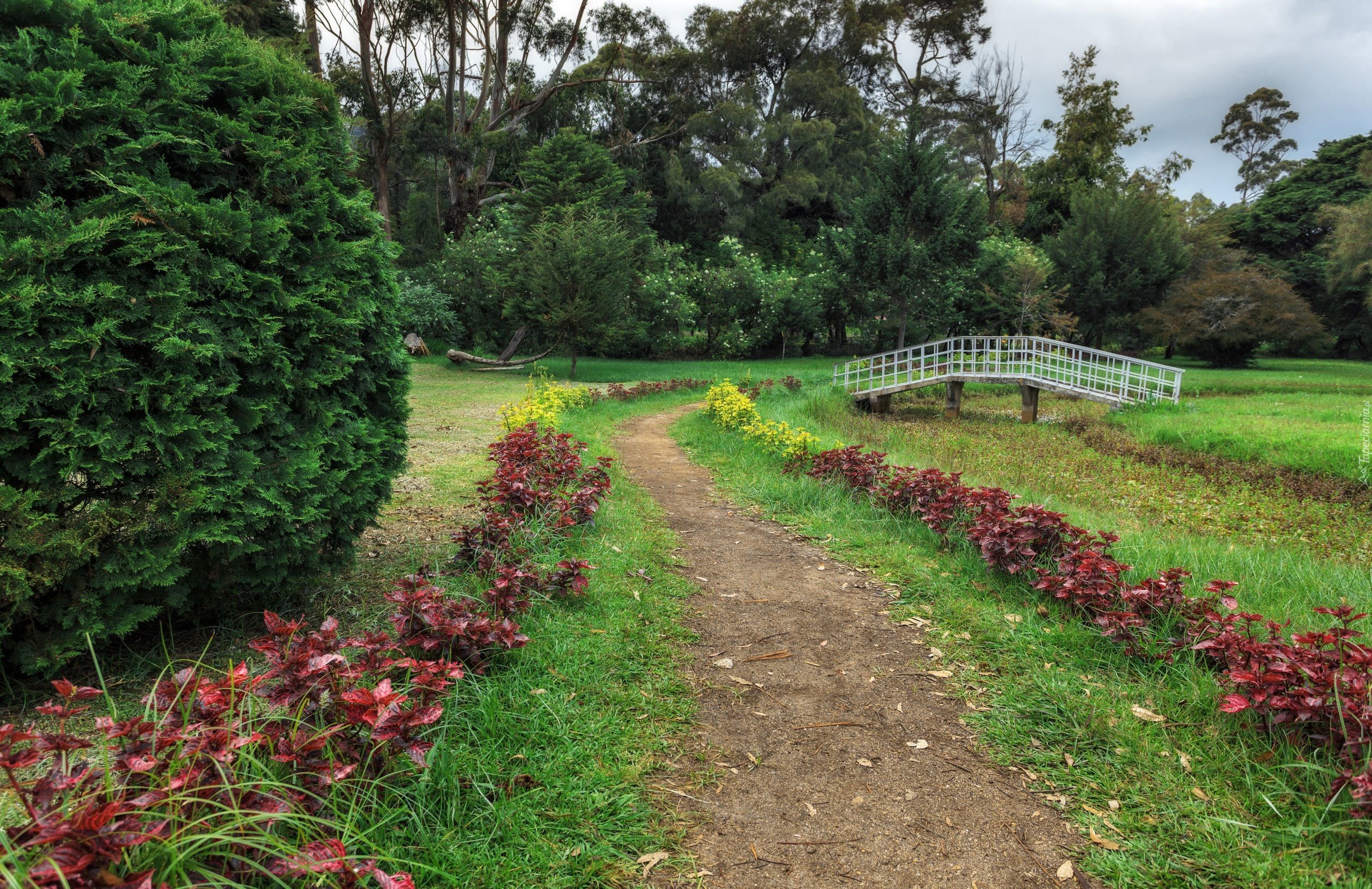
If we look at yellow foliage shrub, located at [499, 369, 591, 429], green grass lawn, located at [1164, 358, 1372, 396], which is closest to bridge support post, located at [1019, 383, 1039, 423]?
green grass lawn, located at [1164, 358, 1372, 396]

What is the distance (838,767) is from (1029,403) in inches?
620

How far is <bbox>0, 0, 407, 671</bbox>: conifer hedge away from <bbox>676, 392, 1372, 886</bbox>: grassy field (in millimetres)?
3426

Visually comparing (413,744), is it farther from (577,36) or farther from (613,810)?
(577,36)

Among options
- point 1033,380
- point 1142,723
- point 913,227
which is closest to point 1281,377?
point 1033,380

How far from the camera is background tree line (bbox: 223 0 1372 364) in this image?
2105 cm

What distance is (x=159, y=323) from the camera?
2926 millimetres

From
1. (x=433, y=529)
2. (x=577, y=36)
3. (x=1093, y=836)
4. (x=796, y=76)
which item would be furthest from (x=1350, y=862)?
(x=796, y=76)

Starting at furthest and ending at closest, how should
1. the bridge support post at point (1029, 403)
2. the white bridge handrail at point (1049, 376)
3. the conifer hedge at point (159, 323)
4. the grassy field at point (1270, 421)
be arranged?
the bridge support post at point (1029, 403), the white bridge handrail at point (1049, 376), the grassy field at point (1270, 421), the conifer hedge at point (159, 323)

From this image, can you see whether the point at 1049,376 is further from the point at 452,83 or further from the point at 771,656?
the point at 452,83

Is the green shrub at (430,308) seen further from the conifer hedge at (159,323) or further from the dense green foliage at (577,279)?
the conifer hedge at (159,323)

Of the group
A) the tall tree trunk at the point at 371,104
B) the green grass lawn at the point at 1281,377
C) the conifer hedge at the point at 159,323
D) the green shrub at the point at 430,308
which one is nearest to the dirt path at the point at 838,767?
the conifer hedge at the point at 159,323

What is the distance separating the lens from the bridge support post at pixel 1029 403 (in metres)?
16.3

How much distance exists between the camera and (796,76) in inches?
1412

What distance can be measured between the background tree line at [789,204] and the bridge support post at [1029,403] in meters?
5.23
